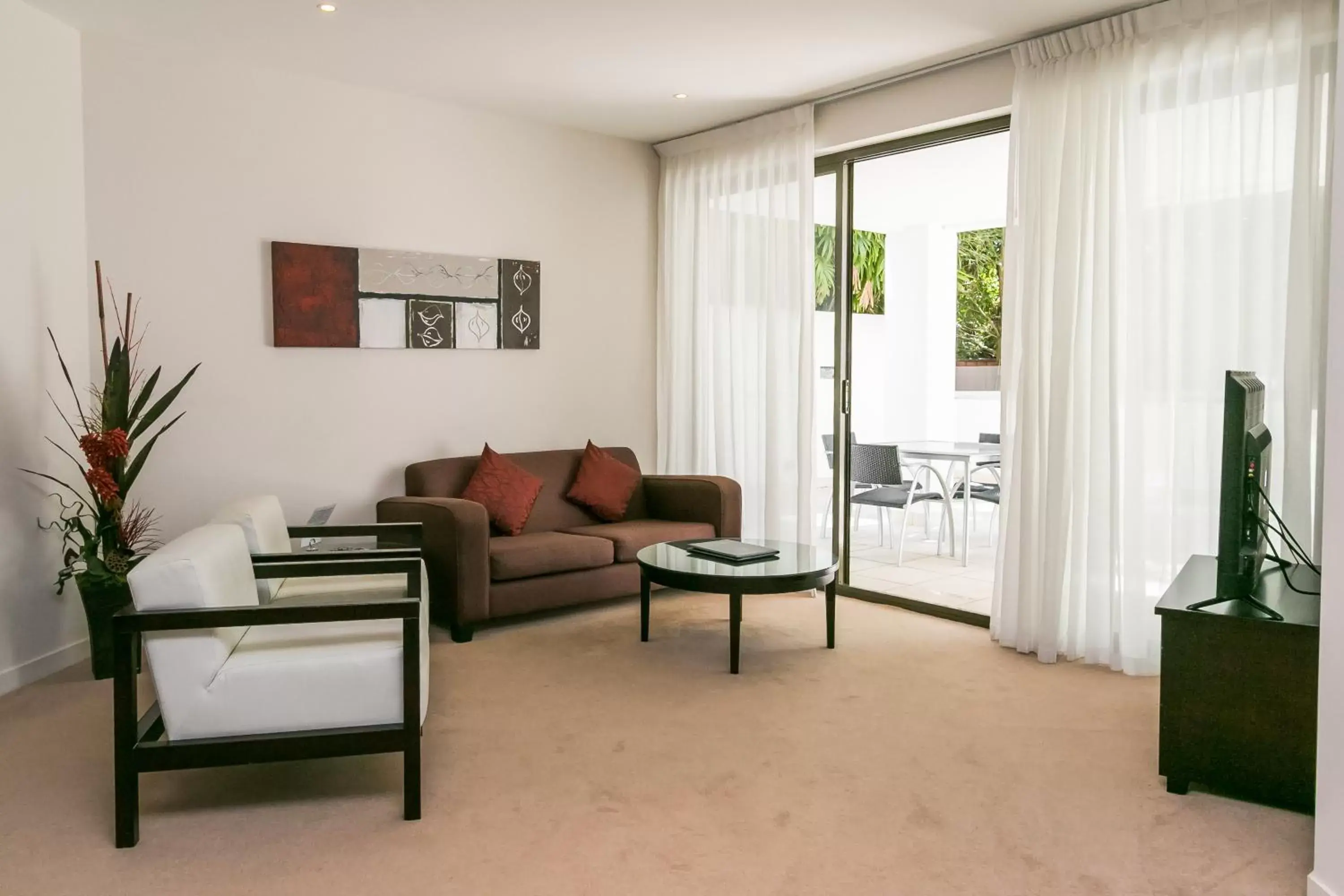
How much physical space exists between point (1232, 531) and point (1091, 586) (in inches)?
53.0

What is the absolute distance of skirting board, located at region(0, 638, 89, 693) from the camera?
3.87 m

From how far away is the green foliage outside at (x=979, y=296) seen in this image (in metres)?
9.82

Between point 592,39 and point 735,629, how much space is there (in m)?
2.64

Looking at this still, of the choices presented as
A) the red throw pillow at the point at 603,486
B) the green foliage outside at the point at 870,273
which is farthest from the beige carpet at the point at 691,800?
the green foliage outside at the point at 870,273

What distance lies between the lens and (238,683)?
2629 millimetres

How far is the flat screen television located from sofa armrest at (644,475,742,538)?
2.80m

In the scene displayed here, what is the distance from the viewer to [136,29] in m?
4.22

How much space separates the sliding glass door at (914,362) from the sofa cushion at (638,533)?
2.81 ft

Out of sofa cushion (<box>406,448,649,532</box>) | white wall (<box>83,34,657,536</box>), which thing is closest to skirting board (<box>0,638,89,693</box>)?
white wall (<box>83,34,657,536</box>)

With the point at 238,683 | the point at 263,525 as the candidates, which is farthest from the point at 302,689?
the point at 263,525

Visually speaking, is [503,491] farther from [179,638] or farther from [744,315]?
[179,638]

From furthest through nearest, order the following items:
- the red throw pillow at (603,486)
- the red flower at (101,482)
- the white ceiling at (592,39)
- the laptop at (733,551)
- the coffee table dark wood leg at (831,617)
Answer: the red throw pillow at (603,486) → the coffee table dark wood leg at (831,617) → the laptop at (733,551) → the white ceiling at (592,39) → the red flower at (101,482)

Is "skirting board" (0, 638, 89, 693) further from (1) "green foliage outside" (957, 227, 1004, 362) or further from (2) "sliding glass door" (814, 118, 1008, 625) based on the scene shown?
(1) "green foliage outside" (957, 227, 1004, 362)

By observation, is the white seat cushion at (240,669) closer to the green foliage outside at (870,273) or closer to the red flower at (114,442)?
the red flower at (114,442)
